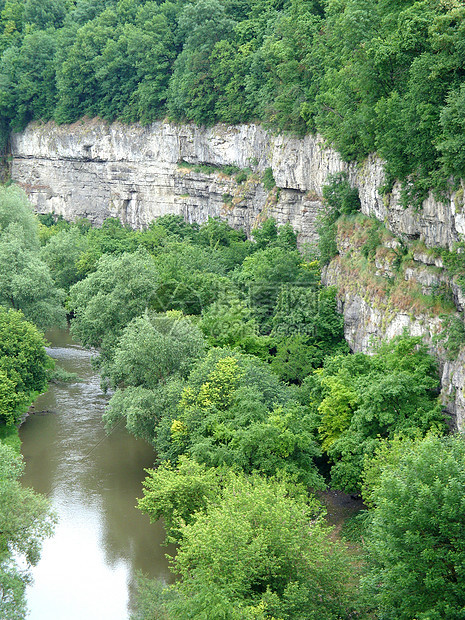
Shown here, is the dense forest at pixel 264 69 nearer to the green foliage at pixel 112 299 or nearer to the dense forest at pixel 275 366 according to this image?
the dense forest at pixel 275 366

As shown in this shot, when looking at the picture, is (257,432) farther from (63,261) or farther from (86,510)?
(63,261)

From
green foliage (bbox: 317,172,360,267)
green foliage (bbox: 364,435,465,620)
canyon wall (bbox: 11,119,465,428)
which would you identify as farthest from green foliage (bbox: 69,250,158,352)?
green foliage (bbox: 364,435,465,620)

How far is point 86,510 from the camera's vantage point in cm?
2734

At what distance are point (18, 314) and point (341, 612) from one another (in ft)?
77.1

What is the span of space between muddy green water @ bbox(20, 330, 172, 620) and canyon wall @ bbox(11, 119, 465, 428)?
37.8 feet

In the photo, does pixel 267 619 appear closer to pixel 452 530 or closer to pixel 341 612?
pixel 341 612

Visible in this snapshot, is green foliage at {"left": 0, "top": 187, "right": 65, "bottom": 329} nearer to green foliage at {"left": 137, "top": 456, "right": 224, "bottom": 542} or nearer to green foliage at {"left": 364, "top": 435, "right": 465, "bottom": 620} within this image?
green foliage at {"left": 137, "top": 456, "right": 224, "bottom": 542}

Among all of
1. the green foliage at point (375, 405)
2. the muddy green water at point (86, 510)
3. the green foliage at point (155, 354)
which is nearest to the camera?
→ the muddy green water at point (86, 510)

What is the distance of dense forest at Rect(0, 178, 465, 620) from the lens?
17125 mm

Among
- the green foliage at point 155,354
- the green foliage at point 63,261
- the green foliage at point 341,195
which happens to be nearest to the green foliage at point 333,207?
the green foliage at point 341,195

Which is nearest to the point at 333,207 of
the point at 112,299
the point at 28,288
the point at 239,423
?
the point at 112,299

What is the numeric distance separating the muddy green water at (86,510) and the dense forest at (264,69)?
1612 centimetres

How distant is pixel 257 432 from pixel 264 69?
33.6 m

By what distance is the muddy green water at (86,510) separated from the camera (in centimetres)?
2298
